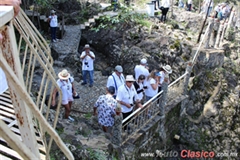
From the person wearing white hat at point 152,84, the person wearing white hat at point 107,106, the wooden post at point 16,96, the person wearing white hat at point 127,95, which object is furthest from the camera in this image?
the person wearing white hat at point 152,84

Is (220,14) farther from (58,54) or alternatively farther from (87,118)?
(87,118)

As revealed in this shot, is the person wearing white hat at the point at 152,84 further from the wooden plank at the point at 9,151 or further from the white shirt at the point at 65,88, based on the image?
the wooden plank at the point at 9,151

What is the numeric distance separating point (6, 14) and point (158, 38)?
30.8 ft

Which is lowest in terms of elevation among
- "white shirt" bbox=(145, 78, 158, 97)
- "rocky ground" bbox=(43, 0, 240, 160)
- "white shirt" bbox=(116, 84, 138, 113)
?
"rocky ground" bbox=(43, 0, 240, 160)

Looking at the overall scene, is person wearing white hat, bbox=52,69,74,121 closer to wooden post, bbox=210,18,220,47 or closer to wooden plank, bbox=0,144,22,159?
wooden plank, bbox=0,144,22,159

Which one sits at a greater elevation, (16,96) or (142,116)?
(16,96)

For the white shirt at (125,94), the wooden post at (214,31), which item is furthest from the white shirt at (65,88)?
the wooden post at (214,31)

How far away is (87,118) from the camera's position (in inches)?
280

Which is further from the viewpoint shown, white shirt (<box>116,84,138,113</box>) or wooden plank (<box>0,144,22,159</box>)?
white shirt (<box>116,84,138,113</box>)

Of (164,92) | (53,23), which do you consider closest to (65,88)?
(164,92)

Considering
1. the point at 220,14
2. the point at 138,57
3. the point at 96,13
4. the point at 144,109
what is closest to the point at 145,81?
the point at 144,109

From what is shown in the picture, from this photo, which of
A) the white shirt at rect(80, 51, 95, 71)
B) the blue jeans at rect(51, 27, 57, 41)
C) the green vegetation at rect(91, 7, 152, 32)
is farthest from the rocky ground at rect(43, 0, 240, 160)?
the blue jeans at rect(51, 27, 57, 41)

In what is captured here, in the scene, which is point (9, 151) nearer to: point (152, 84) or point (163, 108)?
point (152, 84)

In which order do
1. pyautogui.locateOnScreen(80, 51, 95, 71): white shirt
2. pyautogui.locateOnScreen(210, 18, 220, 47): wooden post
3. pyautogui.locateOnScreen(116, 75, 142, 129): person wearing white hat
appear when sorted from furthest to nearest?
1. pyautogui.locateOnScreen(210, 18, 220, 47): wooden post
2. pyautogui.locateOnScreen(80, 51, 95, 71): white shirt
3. pyautogui.locateOnScreen(116, 75, 142, 129): person wearing white hat
